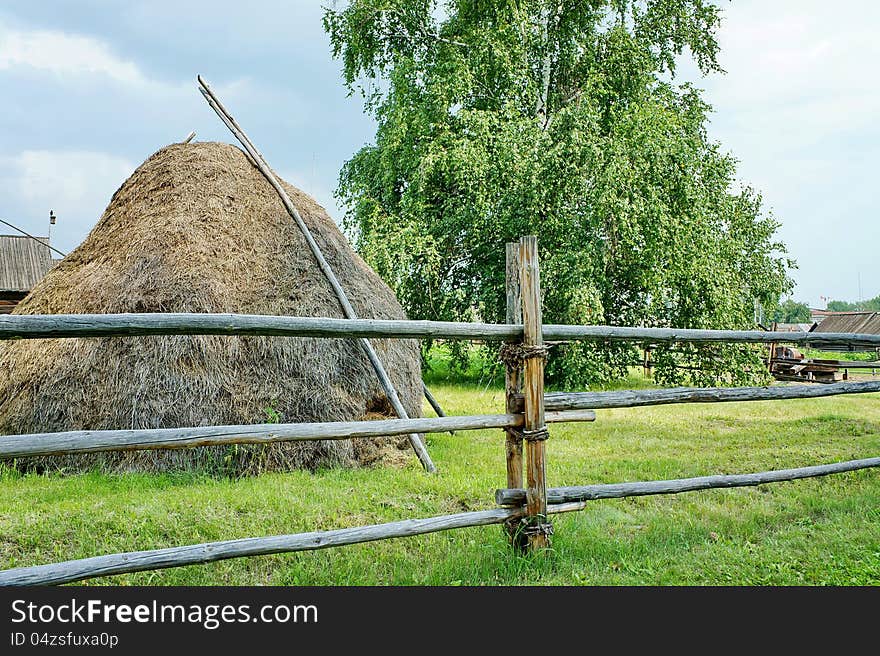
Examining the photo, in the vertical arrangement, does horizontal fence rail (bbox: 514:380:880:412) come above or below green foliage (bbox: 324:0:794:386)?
below

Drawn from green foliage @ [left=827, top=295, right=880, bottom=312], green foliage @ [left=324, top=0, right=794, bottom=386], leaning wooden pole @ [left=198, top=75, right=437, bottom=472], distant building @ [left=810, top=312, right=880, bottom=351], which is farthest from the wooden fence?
green foliage @ [left=827, top=295, right=880, bottom=312]

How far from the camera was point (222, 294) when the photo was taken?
7156 mm

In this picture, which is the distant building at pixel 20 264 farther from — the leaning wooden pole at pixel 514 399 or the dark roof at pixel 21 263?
the leaning wooden pole at pixel 514 399

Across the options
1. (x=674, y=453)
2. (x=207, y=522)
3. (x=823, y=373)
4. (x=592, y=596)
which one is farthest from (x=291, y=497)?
(x=823, y=373)

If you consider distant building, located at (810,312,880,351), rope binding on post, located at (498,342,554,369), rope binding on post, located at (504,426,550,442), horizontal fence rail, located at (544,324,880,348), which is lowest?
rope binding on post, located at (504,426,550,442)

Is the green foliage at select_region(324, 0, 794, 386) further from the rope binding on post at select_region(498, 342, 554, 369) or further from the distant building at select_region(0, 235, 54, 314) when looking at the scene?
the distant building at select_region(0, 235, 54, 314)

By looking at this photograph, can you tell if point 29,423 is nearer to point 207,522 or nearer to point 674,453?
point 207,522

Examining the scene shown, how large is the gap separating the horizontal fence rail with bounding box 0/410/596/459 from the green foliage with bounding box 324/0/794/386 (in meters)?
10.1

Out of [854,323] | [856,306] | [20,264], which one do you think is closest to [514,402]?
[20,264]

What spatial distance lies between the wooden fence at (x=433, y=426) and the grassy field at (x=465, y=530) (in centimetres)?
30

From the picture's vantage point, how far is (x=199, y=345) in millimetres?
6766

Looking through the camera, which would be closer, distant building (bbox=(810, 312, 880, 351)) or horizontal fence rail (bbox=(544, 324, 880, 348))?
horizontal fence rail (bbox=(544, 324, 880, 348))

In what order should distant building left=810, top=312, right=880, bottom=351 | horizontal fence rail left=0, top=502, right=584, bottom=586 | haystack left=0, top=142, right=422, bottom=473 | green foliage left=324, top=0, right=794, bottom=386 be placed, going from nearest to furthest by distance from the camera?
horizontal fence rail left=0, top=502, right=584, bottom=586 < haystack left=0, top=142, right=422, bottom=473 < green foliage left=324, top=0, right=794, bottom=386 < distant building left=810, top=312, right=880, bottom=351

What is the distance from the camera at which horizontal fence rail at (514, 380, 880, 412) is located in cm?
459
